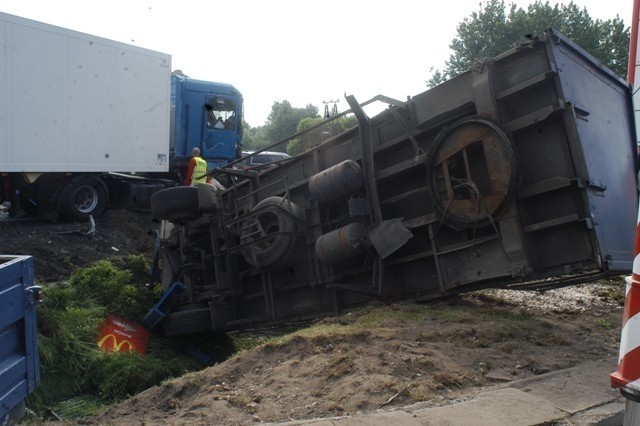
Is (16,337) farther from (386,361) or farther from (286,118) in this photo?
(286,118)

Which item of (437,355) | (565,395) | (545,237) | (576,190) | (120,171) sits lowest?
(565,395)

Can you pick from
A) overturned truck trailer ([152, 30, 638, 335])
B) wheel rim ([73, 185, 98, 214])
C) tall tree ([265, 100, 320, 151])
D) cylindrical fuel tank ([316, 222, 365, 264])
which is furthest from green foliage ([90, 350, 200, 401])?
tall tree ([265, 100, 320, 151])

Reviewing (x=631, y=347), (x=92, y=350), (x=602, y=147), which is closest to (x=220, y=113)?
(x=92, y=350)

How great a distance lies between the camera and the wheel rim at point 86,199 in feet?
42.6

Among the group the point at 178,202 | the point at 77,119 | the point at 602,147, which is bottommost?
the point at 602,147

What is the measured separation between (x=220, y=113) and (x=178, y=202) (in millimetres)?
9227

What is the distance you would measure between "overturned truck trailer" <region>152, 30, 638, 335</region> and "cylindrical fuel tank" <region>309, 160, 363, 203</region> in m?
0.01

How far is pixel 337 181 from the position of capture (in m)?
6.20

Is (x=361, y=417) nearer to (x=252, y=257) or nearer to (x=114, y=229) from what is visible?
(x=252, y=257)

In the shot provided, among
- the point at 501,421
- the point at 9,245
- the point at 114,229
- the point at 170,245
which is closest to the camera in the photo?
the point at 501,421

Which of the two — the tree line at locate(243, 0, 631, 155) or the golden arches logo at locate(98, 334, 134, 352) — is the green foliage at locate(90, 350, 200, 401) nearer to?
the golden arches logo at locate(98, 334, 134, 352)

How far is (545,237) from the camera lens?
518 centimetres

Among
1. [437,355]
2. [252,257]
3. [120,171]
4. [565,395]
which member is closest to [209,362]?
[252,257]

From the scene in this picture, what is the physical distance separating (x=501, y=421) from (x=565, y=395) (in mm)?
702
